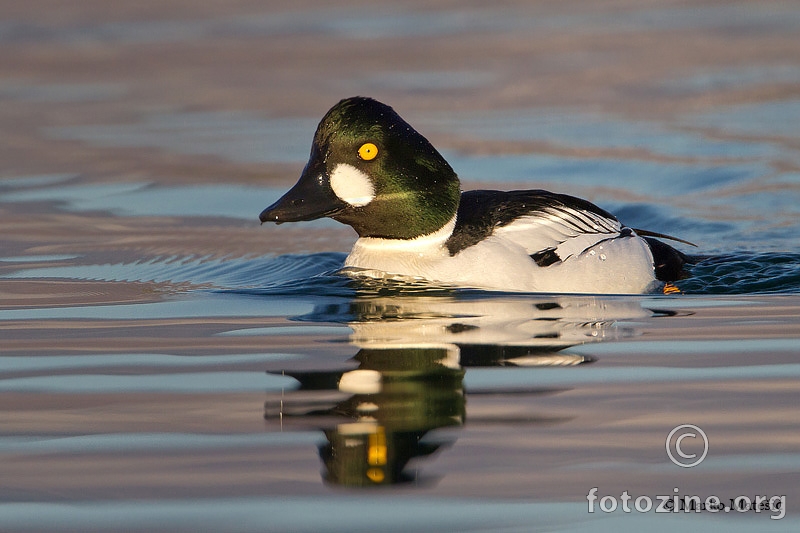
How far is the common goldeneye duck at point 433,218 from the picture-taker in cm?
688

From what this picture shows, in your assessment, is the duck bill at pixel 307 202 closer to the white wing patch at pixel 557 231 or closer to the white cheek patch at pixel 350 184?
the white cheek patch at pixel 350 184

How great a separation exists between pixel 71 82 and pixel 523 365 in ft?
41.9

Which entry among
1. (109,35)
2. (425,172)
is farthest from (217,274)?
(109,35)

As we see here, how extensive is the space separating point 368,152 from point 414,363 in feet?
6.35

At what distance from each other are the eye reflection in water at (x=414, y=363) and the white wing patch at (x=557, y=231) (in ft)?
1.11

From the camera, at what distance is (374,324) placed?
6262 millimetres

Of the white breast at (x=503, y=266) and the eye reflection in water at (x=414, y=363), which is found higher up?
the white breast at (x=503, y=266)

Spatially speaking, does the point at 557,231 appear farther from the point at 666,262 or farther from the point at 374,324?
the point at 374,324

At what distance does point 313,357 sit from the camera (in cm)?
550

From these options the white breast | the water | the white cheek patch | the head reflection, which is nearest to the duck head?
the white cheek patch

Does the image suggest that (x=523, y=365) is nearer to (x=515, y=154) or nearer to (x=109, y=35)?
(x=515, y=154)

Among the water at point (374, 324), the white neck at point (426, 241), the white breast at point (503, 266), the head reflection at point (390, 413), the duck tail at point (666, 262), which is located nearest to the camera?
the water at point (374, 324)

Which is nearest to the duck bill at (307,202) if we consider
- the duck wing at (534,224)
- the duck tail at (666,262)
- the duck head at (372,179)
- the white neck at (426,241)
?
the duck head at (372,179)

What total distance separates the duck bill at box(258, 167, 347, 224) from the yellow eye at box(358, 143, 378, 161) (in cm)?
23
